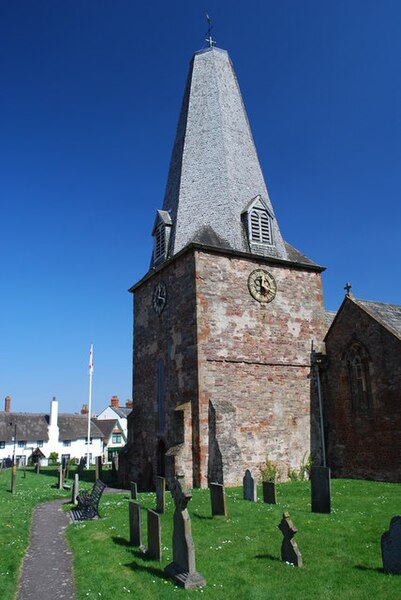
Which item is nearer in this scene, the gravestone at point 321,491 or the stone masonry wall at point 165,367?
the gravestone at point 321,491

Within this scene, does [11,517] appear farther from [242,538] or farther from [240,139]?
[240,139]

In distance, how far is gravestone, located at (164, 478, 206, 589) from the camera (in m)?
7.78

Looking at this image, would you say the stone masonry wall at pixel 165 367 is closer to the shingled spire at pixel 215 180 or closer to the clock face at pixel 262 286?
the shingled spire at pixel 215 180

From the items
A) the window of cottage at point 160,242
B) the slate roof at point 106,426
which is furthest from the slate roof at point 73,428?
the window of cottage at point 160,242

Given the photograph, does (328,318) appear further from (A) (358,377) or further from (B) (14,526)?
(B) (14,526)

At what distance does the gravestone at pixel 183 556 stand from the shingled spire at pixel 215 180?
13.9 m

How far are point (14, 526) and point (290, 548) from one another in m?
8.54

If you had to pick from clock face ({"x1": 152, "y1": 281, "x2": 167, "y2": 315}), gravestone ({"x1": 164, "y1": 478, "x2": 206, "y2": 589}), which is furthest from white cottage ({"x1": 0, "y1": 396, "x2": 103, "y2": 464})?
gravestone ({"x1": 164, "y1": 478, "x2": 206, "y2": 589})

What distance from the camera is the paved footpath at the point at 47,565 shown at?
8219 millimetres

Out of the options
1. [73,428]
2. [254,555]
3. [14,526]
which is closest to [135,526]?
[254,555]

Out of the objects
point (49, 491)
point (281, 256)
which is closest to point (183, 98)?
point (281, 256)

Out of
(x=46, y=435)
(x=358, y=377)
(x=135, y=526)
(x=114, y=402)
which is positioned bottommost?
(x=135, y=526)

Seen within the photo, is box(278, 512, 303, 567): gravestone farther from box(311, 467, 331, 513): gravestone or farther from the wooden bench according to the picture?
the wooden bench

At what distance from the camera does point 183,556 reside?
8.08 meters
